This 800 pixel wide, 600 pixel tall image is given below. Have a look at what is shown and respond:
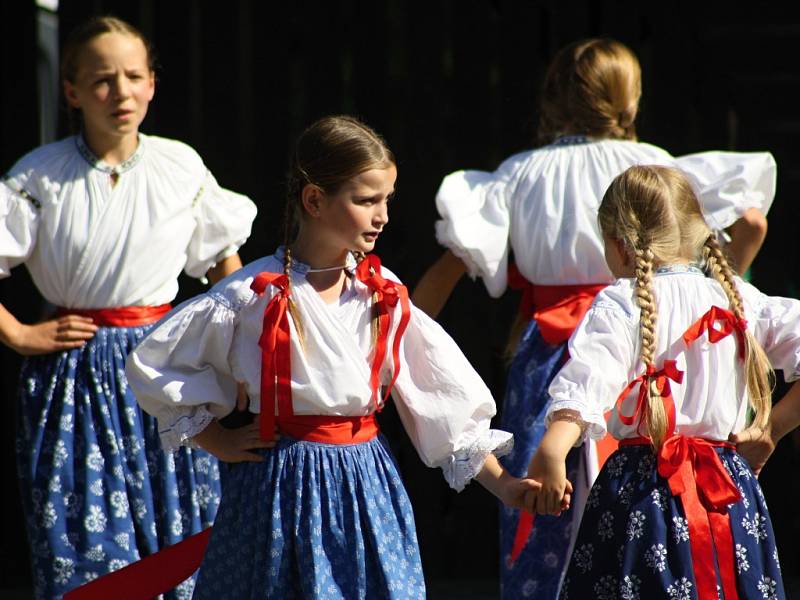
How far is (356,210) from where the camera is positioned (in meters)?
3.10

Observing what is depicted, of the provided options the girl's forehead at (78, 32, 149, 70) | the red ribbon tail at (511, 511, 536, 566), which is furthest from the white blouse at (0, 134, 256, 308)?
the red ribbon tail at (511, 511, 536, 566)

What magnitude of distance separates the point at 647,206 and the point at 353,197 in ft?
2.12

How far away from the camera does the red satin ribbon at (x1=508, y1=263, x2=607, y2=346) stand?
12.8 ft

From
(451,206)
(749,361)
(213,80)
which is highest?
(213,80)

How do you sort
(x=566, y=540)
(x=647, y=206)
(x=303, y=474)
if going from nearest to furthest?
(x=303, y=474)
(x=647, y=206)
(x=566, y=540)

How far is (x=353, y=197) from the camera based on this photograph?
10.2 feet

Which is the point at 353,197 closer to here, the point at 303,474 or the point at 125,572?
the point at 303,474

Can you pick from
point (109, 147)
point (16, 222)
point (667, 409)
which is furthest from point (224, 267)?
point (667, 409)

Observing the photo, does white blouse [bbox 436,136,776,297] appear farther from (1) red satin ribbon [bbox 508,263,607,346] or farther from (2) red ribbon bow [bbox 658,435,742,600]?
(2) red ribbon bow [bbox 658,435,742,600]

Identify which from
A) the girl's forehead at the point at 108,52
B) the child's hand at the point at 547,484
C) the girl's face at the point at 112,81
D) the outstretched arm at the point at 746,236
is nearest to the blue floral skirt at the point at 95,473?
the girl's face at the point at 112,81

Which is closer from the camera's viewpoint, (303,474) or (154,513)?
(303,474)

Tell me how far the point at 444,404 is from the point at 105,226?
1220mm

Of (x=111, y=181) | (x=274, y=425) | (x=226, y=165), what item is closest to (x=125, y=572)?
(x=274, y=425)

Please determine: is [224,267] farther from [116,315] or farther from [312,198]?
[312,198]
